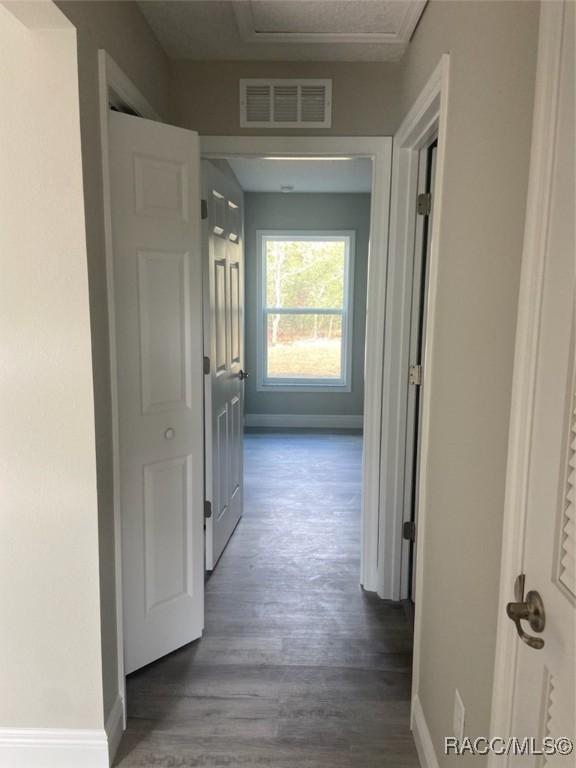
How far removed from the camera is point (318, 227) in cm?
588

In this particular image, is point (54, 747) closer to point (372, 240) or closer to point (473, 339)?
point (473, 339)

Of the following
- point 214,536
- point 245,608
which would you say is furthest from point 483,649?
point 214,536

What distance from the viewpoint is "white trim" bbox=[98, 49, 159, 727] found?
64.7 inches

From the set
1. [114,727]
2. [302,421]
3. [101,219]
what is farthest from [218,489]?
[302,421]

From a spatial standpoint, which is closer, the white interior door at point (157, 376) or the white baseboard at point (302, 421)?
the white interior door at point (157, 376)

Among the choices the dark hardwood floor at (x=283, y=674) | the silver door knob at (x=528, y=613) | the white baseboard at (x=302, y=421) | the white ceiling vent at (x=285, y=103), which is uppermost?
the white ceiling vent at (x=285, y=103)

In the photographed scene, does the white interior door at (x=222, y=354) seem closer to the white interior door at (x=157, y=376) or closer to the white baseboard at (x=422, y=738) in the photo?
the white interior door at (x=157, y=376)

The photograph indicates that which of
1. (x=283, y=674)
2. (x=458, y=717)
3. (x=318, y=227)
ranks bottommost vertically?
(x=283, y=674)

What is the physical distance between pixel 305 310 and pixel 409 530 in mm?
3790

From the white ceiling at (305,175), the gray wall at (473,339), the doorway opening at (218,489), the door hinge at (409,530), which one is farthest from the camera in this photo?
the white ceiling at (305,175)

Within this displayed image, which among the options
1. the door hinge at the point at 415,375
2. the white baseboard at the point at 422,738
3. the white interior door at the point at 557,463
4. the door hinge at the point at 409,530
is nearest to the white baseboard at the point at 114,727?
the white baseboard at the point at 422,738

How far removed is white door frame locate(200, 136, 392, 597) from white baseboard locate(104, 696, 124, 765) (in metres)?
1.39

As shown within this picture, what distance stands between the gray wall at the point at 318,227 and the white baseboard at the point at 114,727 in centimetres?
448

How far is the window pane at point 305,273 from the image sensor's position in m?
5.98
